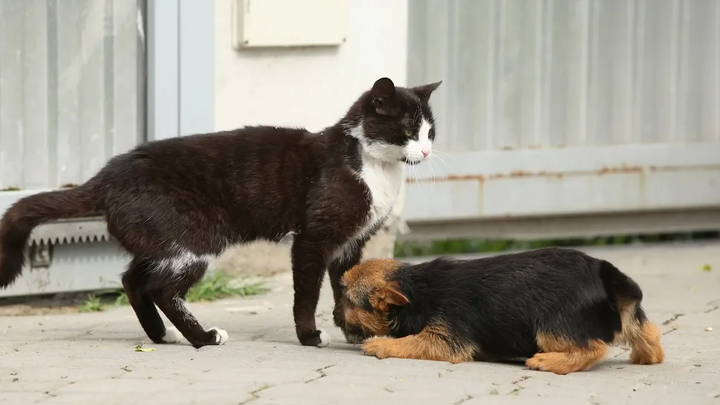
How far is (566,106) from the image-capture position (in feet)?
29.1

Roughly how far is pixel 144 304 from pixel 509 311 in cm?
190

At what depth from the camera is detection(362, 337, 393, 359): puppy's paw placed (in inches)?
215

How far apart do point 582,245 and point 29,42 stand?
15.4 feet

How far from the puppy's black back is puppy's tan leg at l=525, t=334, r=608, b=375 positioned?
32 millimetres

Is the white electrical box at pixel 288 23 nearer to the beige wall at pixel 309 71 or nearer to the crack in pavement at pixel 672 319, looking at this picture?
the beige wall at pixel 309 71

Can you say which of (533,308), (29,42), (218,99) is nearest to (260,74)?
(218,99)

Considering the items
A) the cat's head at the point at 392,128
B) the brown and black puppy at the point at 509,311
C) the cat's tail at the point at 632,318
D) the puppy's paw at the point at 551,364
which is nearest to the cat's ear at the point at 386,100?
the cat's head at the point at 392,128

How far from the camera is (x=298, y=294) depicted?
594 cm

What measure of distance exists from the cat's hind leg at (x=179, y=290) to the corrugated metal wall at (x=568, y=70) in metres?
3.22

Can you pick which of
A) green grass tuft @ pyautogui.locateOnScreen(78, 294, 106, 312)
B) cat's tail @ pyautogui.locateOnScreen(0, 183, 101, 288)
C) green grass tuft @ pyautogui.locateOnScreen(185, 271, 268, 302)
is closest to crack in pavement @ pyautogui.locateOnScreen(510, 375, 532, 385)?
cat's tail @ pyautogui.locateOnScreen(0, 183, 101, 288)

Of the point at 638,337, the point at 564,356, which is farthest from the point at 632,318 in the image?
the point at 564,356

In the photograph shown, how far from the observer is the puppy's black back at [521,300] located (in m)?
5.23

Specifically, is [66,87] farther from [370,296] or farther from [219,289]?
[370,296]

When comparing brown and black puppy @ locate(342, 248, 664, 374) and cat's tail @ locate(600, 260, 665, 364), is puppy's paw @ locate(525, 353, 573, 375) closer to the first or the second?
brown and black puppy @ locate(342, 248, 664, 374)
